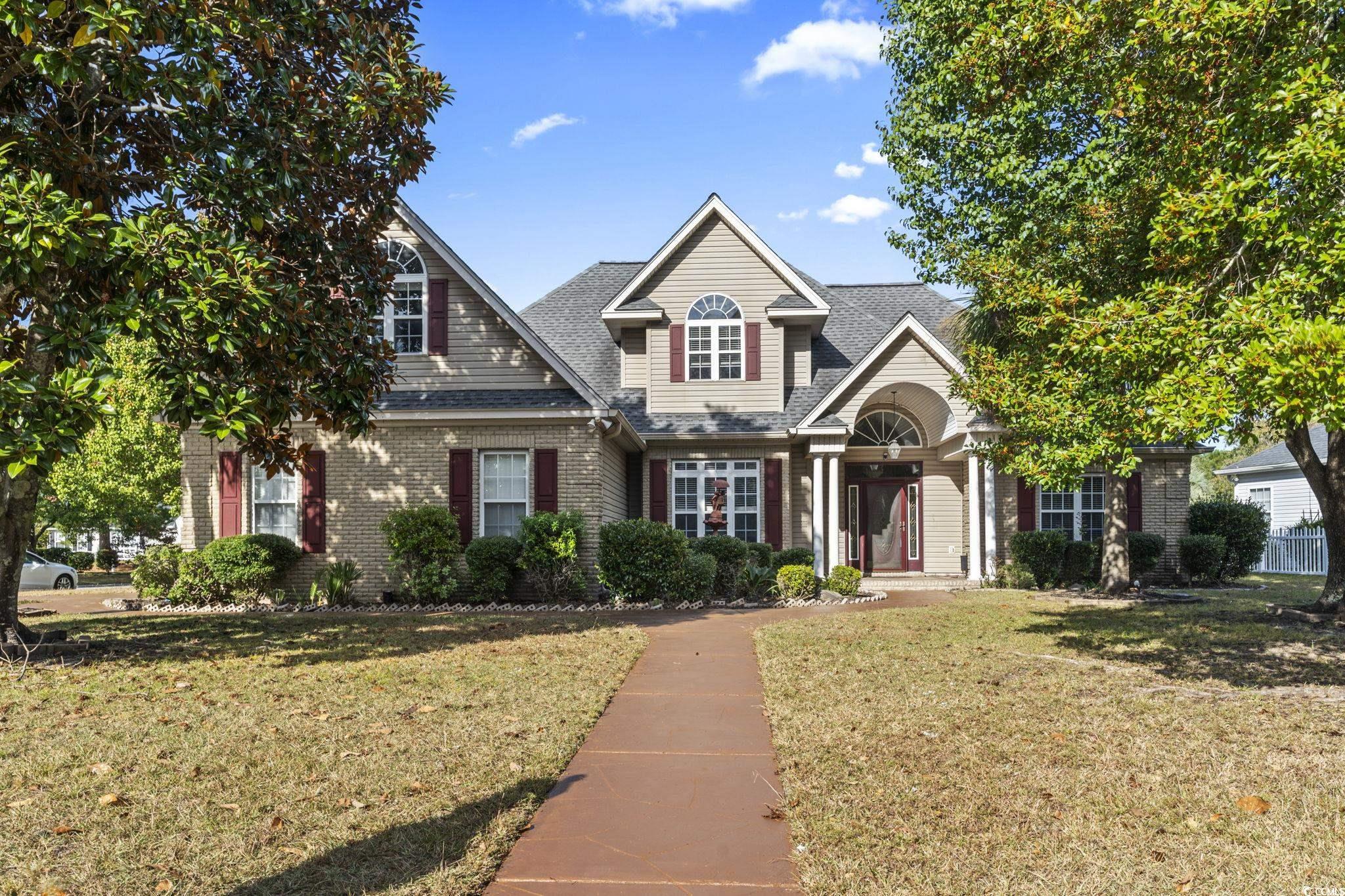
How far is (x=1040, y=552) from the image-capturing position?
1786cm

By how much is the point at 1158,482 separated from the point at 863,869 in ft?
59.3

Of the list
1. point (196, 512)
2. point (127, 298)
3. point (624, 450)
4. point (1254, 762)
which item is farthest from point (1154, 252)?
point (196, 512)

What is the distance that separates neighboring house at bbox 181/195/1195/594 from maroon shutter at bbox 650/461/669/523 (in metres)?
0.05

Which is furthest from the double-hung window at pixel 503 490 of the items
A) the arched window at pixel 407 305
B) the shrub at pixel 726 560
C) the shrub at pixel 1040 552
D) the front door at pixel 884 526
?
the shrub at pixel 1040 552

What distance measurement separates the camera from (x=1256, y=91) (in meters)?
6.64

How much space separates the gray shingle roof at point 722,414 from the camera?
1831 cm

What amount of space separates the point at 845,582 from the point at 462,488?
7.17 meters

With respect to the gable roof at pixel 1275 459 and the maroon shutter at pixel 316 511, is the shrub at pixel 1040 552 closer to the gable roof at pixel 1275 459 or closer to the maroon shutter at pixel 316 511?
the maroon shutter at pixel 316 511

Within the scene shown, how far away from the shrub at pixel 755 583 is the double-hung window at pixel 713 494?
2.44 m

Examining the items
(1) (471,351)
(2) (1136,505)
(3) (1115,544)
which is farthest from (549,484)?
(2) (1136,505)

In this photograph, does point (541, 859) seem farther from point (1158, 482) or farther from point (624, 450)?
point (1158, 482)

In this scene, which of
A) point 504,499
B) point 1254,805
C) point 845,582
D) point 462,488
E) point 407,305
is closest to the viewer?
point 1254,805

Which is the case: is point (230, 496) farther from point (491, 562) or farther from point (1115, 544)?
point (1115, 544)

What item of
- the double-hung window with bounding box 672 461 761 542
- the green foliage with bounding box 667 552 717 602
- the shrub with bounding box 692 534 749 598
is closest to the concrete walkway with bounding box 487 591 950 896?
the green foliage with bounding box 667 552 717 602
